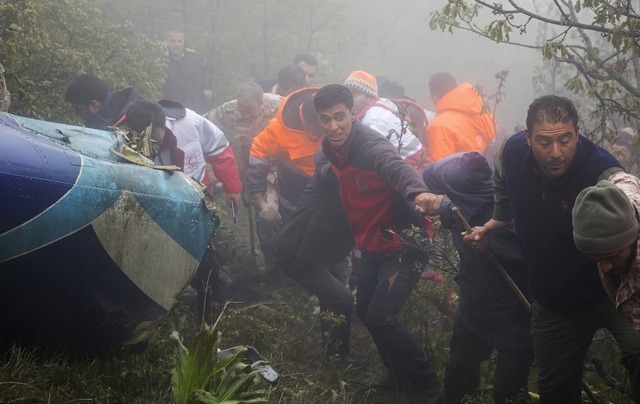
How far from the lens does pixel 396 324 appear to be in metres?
4.63

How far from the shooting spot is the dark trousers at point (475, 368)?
3828 millimetres

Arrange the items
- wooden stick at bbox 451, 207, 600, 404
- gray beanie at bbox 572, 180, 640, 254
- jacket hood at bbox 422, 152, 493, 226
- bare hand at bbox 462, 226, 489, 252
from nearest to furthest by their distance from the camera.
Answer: gray beanie at bbox 572, 180, 640, 254 < wooden stick at bbox 451, 207, 600, 404 < bare hand at bbox 462, 226, 489, 252 < jacket hood at bbox 422, 152, 493, 226

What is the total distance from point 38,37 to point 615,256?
16.9 ft

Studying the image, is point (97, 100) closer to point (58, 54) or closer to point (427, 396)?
point (58, 54)

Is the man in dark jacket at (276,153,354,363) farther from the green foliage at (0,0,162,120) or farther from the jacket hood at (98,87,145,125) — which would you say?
the green foliage at (0,0,162,120)

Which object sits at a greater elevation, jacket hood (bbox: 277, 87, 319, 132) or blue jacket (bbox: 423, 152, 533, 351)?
jacket hood (bbox: 277, 87, 319, 132)

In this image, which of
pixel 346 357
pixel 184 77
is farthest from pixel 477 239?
pixel 184 77

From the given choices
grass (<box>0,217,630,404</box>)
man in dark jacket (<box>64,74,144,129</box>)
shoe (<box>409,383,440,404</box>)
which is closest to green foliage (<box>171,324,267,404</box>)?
grass (<box>0,217,630,404</box>)

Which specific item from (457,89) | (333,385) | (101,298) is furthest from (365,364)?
(457,89)

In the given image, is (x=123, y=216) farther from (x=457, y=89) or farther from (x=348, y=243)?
(x=457, y=89)

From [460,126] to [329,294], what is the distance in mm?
2909

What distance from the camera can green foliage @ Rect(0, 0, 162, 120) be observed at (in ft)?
17.9

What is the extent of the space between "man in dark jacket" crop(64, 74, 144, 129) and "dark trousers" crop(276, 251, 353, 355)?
86.2 inches

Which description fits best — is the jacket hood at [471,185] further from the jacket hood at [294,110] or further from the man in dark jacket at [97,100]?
the man in dark jacket at [97,100]
